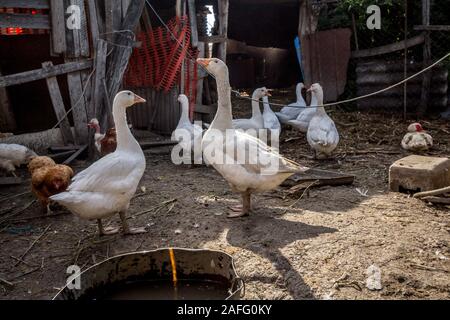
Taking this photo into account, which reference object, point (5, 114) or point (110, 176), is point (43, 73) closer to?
point (5, 114)

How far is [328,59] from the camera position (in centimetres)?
1112

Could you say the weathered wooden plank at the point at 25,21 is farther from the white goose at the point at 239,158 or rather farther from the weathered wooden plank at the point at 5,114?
the white goose at the point at 239,158

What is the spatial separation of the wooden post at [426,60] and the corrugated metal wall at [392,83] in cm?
26

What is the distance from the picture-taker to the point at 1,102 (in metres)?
9.08

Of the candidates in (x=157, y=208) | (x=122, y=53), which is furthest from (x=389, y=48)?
(x=157, y=208)

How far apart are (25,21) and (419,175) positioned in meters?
6.76

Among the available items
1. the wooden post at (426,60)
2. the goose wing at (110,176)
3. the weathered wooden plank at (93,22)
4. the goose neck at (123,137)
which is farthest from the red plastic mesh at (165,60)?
the wooden post at (426,60)

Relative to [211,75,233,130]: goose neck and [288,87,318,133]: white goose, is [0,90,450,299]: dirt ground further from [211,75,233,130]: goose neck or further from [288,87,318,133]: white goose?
[288,87,318,133]: white goose

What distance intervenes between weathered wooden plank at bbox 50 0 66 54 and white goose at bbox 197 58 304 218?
384 cm

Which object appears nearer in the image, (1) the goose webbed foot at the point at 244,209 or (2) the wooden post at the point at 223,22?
(1) the goose webbed foot at the point at 244,209

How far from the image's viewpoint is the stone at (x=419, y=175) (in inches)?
199

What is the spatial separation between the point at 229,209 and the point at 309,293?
2.01 meters

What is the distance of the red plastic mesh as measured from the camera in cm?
871
